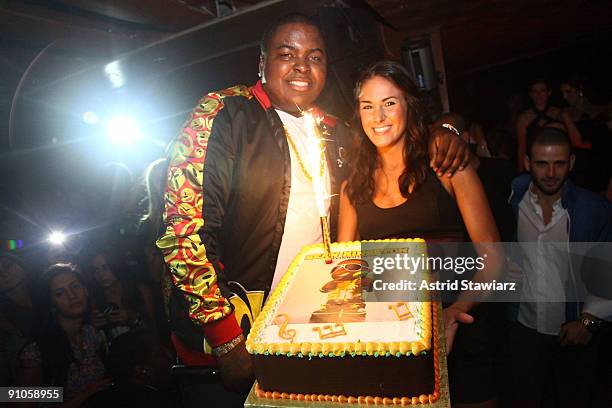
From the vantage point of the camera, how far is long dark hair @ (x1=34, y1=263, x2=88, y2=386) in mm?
4137

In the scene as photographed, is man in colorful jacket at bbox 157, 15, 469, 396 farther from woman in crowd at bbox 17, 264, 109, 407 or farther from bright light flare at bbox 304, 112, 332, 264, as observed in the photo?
woman in crowd at bbox 17, 264, 109, 407

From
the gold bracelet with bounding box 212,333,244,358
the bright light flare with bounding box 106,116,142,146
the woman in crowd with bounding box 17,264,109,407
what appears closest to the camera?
the gold bracelet with bounding box 212,333,244,358

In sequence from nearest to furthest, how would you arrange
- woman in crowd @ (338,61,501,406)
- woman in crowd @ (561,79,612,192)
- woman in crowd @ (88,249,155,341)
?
woman in crowd @ (338,61,501,406) < woman in crowd @ (88,249,155,341) < woman in crowd @ (561,79,612,192)

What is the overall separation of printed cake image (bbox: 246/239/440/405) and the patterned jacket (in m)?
0.61

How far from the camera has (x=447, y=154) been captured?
105 inches

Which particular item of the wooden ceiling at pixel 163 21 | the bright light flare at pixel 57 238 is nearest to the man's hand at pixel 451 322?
the wooden ceiling at pixel 163 21

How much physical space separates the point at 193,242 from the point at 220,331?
0.51 m

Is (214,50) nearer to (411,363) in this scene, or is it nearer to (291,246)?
(291,246)

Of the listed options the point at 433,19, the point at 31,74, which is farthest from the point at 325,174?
the point at 31,74

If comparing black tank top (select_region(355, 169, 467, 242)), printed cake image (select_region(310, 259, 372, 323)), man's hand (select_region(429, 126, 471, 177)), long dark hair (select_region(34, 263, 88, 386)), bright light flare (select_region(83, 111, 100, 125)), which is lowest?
long dark hair (select_region(34, 263, 88, 386))

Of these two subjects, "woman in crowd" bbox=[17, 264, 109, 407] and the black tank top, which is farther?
"woman in crowd" bbox=[17, 264, 109, 407]

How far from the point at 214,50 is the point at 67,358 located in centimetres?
364

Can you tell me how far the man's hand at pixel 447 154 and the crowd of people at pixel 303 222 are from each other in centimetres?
1

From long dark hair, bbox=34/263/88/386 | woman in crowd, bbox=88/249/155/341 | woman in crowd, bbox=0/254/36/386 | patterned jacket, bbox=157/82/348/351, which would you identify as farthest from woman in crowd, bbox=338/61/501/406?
woman in crowd, bbox=0/254/36/386
